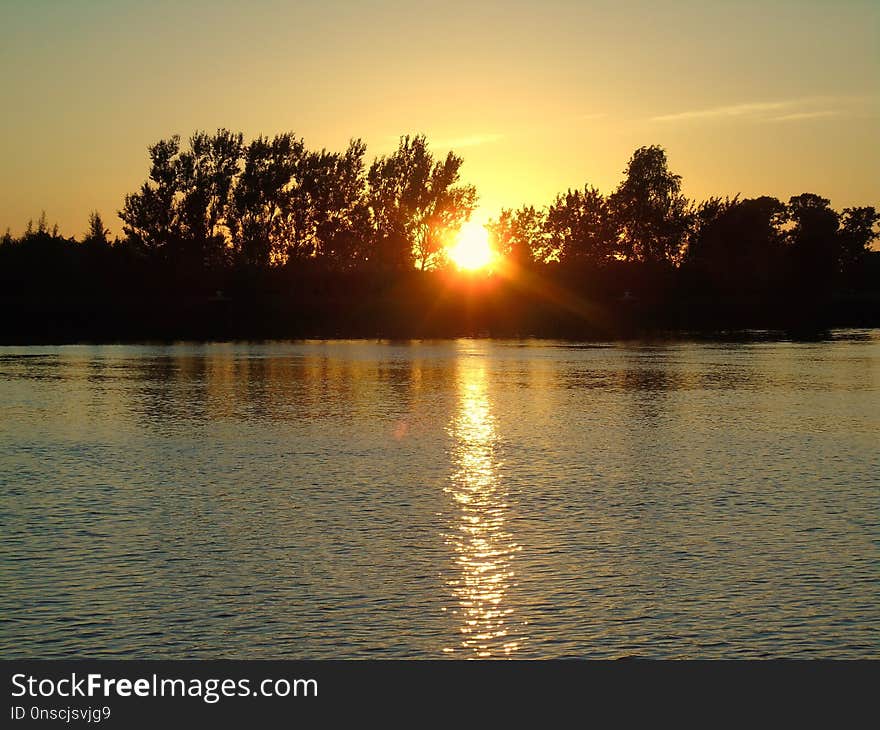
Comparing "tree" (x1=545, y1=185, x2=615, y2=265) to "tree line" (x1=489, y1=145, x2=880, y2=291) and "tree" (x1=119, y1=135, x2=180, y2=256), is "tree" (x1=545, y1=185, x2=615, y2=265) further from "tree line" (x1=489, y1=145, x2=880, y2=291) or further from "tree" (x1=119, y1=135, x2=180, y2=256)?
"tree" (x1=119, y1=135, x2=180, y2=256)

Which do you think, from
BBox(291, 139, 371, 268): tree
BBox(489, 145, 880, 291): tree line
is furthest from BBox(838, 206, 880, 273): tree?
BBox(291, 139, 371, 268): tree

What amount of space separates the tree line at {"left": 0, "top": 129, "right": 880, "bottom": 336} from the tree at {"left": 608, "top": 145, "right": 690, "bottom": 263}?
16cm

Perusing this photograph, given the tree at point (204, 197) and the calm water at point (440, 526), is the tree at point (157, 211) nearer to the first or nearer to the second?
the tree at point (204, 197)

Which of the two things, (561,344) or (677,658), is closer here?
(677,658)

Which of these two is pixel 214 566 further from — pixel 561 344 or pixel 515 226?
pixel 515 226

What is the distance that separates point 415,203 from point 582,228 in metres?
25.0

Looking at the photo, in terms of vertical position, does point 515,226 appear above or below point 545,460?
above

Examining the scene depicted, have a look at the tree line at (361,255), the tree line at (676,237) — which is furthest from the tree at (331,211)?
the tree line at (676,237)

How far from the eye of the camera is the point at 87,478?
59.3ft

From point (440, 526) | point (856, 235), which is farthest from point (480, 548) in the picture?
point (856, 235)

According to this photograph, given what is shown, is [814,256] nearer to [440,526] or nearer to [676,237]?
[676,237]

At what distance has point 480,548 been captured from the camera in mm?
13172

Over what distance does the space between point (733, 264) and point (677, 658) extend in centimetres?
11828
